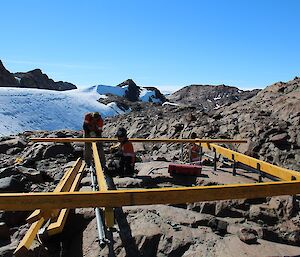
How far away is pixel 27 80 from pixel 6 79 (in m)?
9.82

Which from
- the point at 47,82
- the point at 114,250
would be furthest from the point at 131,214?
the point at 47,82

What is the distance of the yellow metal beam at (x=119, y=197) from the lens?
3.44m

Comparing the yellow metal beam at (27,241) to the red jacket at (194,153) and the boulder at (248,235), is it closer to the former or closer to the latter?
the boulder at (248,235)

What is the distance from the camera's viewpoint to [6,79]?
90312 millimetres

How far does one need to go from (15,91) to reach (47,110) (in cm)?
726

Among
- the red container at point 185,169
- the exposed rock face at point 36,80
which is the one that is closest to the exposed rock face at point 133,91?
the exposed rock face at point 36,80

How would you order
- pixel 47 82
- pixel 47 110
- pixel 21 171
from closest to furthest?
1. pixel 21 171
2. pixel 47 110
3. pixel 47 82

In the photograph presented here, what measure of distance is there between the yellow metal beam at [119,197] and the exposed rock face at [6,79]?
300 feet

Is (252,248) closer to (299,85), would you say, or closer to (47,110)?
(299,85)

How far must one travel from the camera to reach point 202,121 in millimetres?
17812

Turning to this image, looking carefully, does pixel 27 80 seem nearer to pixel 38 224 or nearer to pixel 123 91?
pixel 123 91

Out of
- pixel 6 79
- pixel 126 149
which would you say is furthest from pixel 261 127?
pixel 6 79

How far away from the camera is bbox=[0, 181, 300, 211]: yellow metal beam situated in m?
3.44

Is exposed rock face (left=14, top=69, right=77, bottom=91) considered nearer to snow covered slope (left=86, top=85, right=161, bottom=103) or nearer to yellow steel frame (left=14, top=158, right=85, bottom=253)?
Result: snow covered slope (left=86, top=85, right=161, bottom=103)
